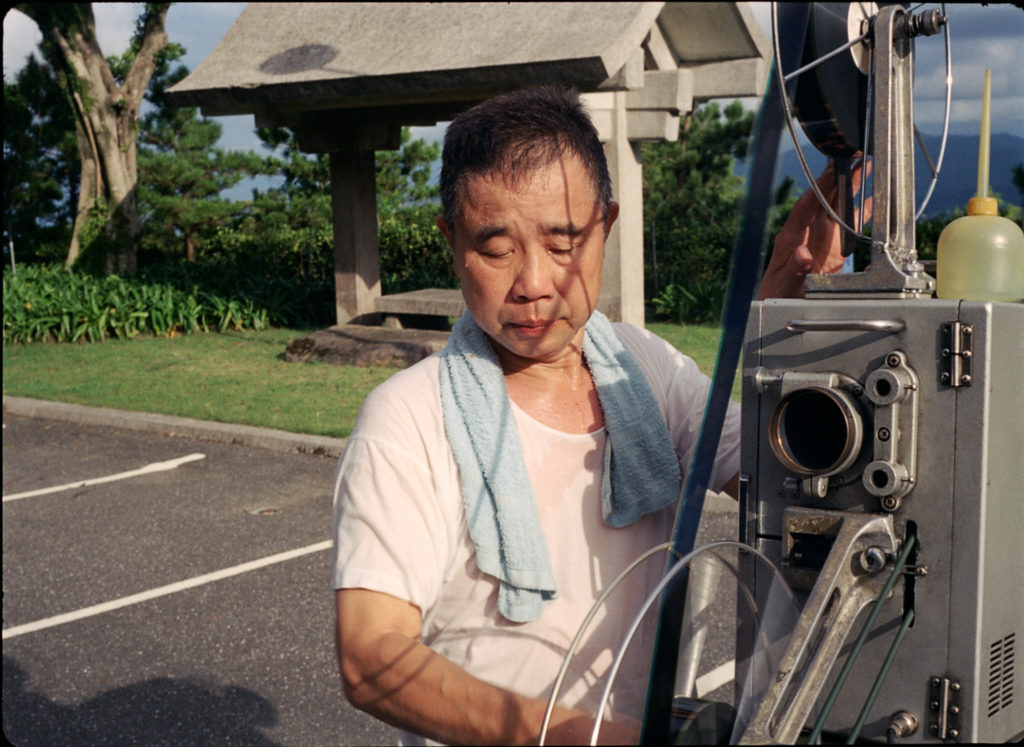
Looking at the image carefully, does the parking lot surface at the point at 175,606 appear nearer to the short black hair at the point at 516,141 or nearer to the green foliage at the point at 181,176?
the short black hair at the point at 516,141

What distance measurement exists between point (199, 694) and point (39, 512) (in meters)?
2.84

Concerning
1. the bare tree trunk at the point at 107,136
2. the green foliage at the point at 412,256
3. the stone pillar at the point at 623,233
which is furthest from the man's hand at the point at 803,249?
the bare tree trunk at the point at 107,136

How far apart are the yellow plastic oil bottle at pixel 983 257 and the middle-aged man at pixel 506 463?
17 centimetres

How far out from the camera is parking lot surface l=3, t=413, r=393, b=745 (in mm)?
3678

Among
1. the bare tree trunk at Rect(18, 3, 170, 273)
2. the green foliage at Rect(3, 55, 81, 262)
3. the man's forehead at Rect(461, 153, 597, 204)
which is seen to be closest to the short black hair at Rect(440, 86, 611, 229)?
the man's forehead at Rect(461, 153, 597, 204)

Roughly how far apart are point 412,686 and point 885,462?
0.55m

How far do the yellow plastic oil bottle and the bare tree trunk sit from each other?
16334mm

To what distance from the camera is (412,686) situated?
1.13 meters

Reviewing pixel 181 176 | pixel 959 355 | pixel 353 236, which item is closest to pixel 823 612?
pixel 959 355

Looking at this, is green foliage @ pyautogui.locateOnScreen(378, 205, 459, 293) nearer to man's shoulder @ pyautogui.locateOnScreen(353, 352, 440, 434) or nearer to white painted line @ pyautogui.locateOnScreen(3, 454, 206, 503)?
white painted line @ pyautogui.locateOnScreen(3, 454, 206, 503)

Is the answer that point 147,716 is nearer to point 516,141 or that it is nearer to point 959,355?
point 516,141

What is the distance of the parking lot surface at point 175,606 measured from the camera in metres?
3.68

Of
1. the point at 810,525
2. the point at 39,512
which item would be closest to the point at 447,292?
the point at 39,512

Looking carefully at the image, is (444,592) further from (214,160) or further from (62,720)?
(214,160)
